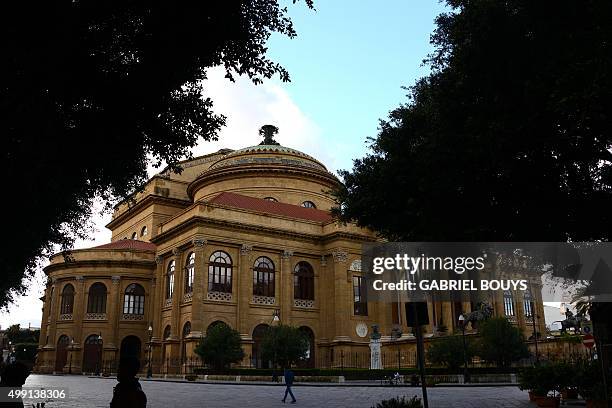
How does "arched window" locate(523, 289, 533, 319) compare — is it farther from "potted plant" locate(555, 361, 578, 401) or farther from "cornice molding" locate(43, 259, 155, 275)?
"potted plant" locate(555, 361, 578, 401)

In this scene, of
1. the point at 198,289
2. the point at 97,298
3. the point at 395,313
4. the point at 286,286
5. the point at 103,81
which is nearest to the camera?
the point at 103,81

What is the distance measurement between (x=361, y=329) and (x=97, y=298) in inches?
869

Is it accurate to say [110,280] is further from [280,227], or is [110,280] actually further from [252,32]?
[252,32]

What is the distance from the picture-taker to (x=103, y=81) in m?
8.43

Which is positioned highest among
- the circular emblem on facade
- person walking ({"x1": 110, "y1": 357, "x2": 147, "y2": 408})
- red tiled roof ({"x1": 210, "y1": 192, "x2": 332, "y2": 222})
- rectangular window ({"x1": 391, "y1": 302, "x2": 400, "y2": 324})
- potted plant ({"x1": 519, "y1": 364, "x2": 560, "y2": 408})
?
red tiled roof ({"x1": 210, "y1": 192, "x2": 332, "y2": 222})

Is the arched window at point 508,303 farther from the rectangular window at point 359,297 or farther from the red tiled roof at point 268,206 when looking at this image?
the red tiled roof at point 268,206

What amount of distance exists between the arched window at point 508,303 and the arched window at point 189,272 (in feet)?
92.1

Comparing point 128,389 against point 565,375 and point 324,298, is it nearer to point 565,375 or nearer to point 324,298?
point 565,375

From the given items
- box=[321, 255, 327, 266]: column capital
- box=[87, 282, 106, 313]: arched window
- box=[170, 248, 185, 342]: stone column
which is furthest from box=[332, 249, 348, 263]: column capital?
box=[87, 282, 106, 313]: arched window

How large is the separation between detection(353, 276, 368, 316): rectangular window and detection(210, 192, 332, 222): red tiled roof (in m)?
6.12

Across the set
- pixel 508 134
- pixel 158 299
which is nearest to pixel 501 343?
pixel 158 299

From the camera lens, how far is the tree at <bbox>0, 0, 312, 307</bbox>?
7.29 m

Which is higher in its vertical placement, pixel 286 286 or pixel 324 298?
pixel 286 286

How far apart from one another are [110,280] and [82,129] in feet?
133
